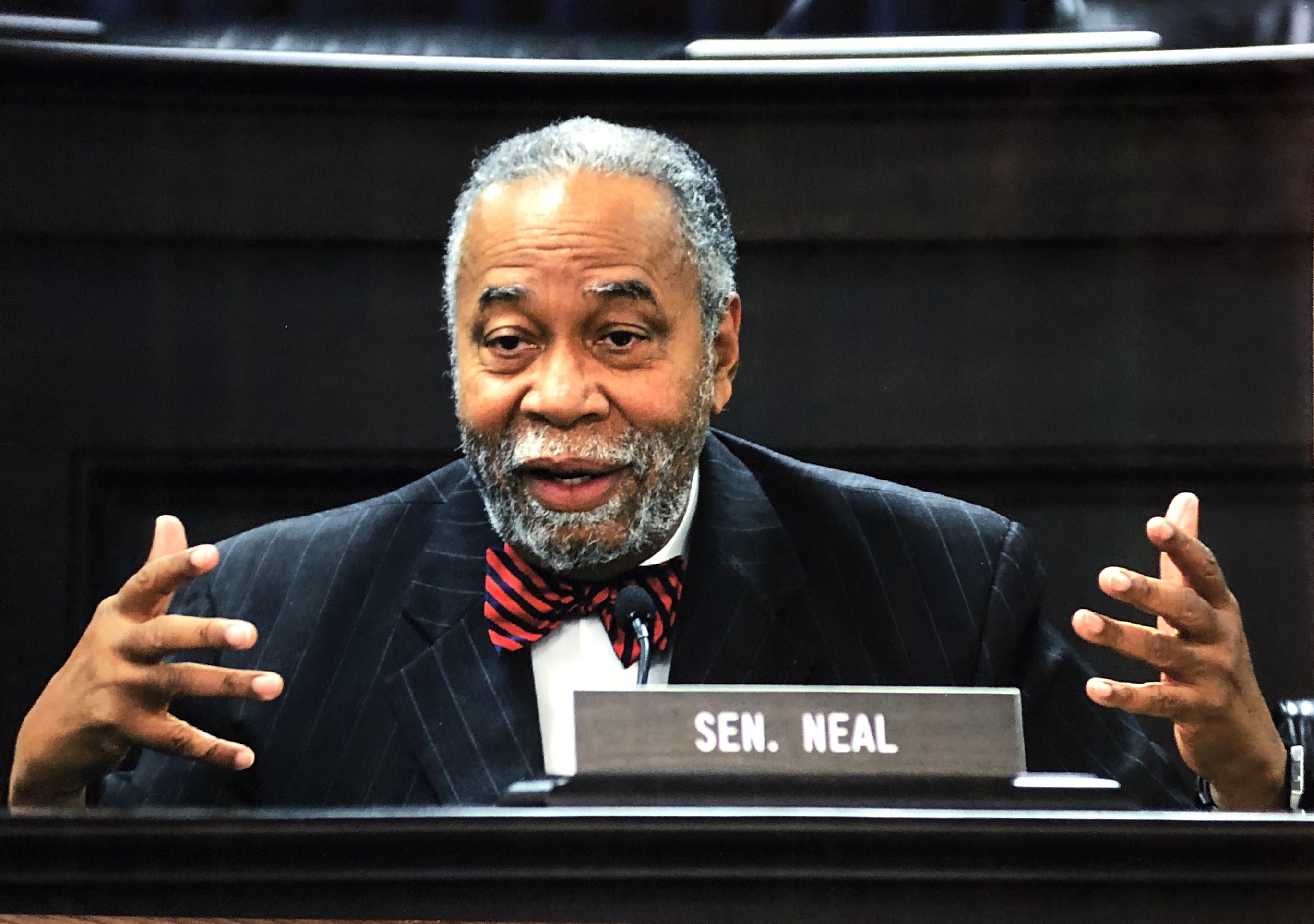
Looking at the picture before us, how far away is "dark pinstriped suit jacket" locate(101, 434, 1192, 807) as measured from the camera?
200 cm

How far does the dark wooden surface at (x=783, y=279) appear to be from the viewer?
2.19 meters

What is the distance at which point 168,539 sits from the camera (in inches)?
75.7

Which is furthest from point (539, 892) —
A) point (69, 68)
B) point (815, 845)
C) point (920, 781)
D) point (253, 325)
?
point (69, 68)

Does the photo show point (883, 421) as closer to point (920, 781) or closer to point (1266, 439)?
point (1266, 439)

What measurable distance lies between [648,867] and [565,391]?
72 cm

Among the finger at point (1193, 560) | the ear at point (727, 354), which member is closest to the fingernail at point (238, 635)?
the ear at point (727, 354)

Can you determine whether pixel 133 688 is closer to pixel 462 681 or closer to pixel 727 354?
pixel 462 681

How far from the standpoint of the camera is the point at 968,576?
2162mm

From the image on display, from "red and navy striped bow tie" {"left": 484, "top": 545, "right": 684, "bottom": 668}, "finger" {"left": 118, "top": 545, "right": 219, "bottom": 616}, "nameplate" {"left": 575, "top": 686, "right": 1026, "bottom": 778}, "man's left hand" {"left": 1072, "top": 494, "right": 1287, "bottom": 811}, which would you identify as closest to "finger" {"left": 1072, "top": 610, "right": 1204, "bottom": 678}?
"man's left hand" {"left": 1072, "top": 494, "right": 1287, "bottom": 811}

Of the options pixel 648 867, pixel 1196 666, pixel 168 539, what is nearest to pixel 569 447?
pixel 168 539

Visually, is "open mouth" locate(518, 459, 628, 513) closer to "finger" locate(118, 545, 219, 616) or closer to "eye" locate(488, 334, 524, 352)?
"eye" locate(488, 334, 524, 352)

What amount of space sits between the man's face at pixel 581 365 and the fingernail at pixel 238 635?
50 cm

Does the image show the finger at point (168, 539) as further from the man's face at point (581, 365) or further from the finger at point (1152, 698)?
the finger at point (1152, 698)

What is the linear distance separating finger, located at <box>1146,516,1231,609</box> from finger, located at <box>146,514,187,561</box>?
1157 mm
